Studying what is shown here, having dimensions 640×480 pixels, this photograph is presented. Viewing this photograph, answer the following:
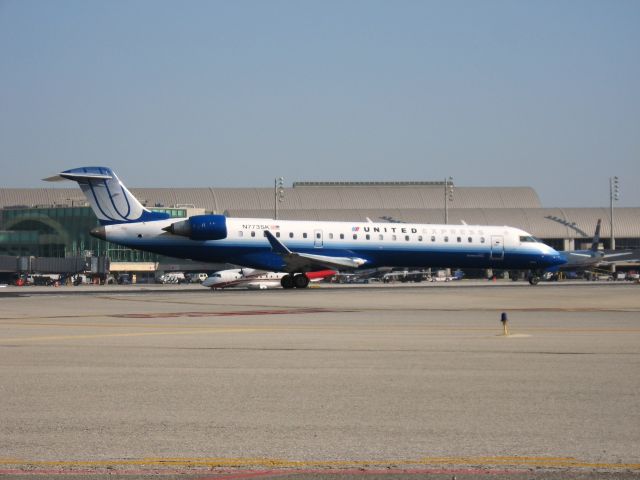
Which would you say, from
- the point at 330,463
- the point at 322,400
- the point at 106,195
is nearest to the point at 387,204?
the point at 106,195

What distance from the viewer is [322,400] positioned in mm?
12891

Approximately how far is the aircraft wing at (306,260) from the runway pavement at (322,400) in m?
29.8

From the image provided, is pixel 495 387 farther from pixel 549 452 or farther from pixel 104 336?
pixel 104 336

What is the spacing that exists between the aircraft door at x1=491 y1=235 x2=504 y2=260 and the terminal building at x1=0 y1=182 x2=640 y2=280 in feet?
154

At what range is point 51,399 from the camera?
510 inches

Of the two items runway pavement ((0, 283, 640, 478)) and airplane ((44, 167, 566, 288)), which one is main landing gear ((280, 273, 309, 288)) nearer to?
airplane ((44, 167, 566, 288))

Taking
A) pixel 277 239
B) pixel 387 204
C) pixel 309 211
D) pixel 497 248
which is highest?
pixel 387 204

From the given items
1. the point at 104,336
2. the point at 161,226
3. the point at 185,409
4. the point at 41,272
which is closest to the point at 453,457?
the point at 185,409

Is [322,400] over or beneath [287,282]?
beneath

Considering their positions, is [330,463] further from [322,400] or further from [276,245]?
[276,245]

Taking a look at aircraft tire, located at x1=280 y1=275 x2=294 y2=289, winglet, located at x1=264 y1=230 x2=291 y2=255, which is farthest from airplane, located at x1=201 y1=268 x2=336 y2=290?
winglet, located at x1=264 y1=230 x2=291 y2=255

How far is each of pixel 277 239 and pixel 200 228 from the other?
177 inches

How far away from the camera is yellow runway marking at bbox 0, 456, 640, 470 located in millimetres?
9141

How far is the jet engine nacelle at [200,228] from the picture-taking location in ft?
181
